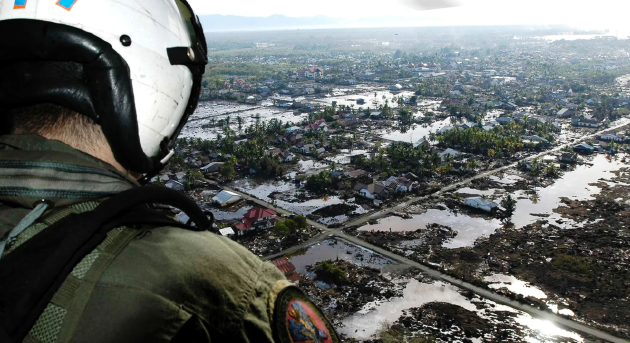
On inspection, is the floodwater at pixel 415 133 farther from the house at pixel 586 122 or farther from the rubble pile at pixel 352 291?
the rubble pile at pixel 352 291

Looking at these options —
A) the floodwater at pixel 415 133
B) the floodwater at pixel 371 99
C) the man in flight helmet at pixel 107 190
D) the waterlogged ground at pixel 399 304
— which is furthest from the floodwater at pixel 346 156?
the man in flight helmet at pixel 107 190

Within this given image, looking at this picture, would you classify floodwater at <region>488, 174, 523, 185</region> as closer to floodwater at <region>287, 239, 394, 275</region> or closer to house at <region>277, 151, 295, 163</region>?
floodwater at <region>287, 239, 394, 275</region>

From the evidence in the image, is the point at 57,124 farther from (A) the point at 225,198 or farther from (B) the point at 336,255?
Answer: (A) the point at 225,198

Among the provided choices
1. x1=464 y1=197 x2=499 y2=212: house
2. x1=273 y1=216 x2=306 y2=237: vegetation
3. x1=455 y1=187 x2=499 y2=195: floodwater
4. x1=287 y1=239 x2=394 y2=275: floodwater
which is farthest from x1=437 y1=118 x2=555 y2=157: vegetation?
x1=273 y1=216 x2=306 y2=237: vegetation

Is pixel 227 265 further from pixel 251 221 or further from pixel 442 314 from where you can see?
pixel 251 221

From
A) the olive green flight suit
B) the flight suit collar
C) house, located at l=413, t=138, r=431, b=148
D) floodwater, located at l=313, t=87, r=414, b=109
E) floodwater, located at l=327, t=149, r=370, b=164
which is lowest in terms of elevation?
floodwater, located at l=327, t=149, r=370, b=164

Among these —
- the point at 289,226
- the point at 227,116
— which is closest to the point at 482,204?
the point at 289,226

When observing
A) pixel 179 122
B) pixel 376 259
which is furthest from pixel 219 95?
pixel 179 122
